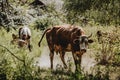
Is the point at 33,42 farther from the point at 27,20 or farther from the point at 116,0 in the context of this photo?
the point at 116,0

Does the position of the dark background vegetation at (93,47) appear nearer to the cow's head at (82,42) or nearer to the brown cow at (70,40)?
the brown cow at (70,40)

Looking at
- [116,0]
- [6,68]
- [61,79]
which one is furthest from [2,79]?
[116,0]

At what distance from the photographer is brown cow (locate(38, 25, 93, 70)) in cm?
1140

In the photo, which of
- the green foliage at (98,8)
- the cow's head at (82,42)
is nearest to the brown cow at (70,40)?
the cow's head at (82,42)

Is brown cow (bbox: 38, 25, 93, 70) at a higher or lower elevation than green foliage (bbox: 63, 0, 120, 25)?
lower

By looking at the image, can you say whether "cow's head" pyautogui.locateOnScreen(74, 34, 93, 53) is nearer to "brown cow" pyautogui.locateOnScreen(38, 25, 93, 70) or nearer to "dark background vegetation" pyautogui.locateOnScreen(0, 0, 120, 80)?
"brown cow" pyautogui.locateOnScreen(38, 25, 93, 70)

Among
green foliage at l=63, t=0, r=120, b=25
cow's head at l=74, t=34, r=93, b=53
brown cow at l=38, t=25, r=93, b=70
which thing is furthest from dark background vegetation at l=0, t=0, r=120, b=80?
cow's head at l=74, t=34, r=93, b=53

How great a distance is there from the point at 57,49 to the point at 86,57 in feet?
14.0

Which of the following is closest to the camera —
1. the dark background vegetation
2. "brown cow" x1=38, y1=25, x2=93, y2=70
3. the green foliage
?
the dark background vegetation

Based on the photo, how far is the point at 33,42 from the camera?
20.6 m

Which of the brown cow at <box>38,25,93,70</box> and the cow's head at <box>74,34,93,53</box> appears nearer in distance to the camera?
the cow's head at <box>74,34,93,53</box>

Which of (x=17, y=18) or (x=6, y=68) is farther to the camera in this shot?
(x=17, y=18)

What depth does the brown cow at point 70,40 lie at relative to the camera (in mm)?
11398

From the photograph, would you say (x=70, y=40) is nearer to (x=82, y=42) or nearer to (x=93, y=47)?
(x=82, y=42)
